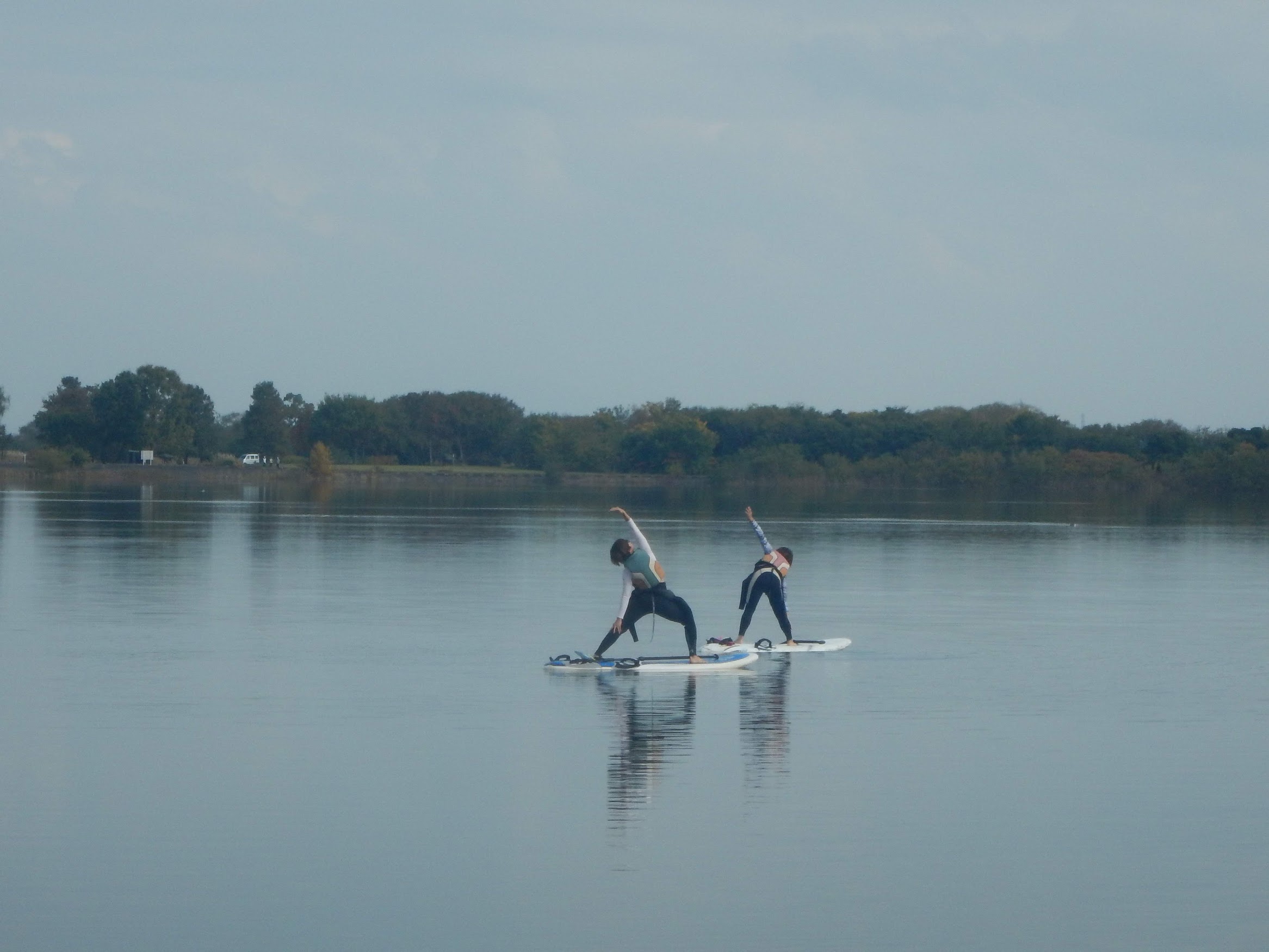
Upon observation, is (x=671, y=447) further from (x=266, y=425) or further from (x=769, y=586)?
(x=769, y=586)

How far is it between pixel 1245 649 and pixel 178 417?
403 ft

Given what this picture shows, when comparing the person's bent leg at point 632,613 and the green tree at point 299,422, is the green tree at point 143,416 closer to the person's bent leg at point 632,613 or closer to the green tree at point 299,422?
the green tree at point 299,422

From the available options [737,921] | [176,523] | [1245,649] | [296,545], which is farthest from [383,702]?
[176,523]

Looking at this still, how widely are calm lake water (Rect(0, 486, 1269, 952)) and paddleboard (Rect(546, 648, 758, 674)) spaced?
259 millimetres

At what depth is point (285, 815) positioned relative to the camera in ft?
29.5

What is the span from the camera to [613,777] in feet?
33.2

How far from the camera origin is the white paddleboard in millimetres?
16766

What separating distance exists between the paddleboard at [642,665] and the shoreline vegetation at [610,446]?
86959 mm

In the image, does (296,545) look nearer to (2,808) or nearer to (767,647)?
(767,647)

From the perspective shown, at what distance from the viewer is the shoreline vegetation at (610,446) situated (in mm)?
109000

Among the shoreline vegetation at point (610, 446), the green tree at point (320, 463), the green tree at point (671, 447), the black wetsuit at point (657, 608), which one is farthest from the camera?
the green tree at point (671, 447)

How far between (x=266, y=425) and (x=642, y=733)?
134 metres

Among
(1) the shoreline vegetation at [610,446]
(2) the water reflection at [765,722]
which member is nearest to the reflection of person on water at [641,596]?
(2) the water reflection at [765,722]

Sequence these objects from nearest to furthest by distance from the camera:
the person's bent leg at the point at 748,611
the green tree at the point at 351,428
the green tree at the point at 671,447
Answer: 1. the person's bent leg at the point at 748,611
2. the green tree at the point at 671,447
3. the green tree at the point at 351,428
